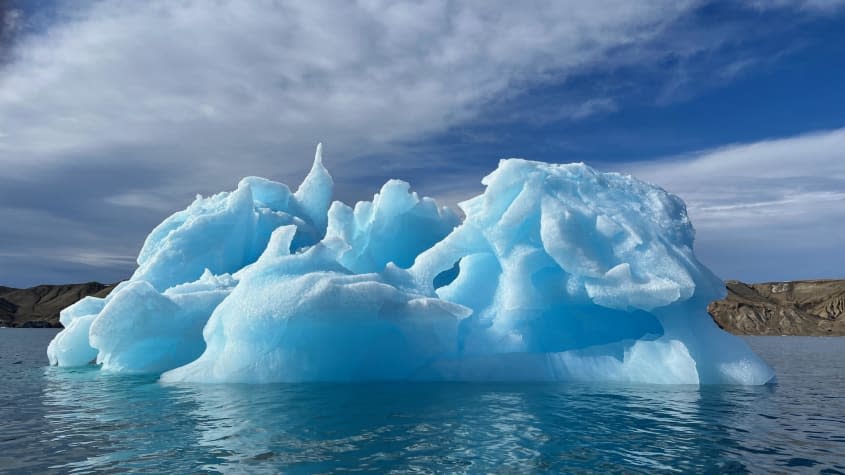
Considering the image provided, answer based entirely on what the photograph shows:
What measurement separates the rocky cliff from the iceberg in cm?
11247

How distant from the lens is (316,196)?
28.4 m

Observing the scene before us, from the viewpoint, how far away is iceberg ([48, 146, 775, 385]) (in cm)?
1505

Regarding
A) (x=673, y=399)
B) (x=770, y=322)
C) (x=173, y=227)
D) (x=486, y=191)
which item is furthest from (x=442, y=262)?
(x=770, y=322)

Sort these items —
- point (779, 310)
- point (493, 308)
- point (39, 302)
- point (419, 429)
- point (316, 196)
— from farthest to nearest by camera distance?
point (39, 302)
point (779, 310)
point (316, 196)
point (493, 308)
point (419, 429)

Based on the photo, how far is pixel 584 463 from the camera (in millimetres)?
7742

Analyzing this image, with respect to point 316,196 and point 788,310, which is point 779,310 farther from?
point 316,196

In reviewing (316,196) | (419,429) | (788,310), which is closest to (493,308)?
(419,429)

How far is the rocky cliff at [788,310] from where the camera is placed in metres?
116

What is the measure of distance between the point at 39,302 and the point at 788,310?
197 metres

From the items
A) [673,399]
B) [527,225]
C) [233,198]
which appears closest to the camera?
[673,399]

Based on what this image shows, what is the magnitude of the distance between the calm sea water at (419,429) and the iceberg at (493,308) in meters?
0.98

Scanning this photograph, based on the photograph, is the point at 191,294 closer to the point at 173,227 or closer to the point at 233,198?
the point at 233,198

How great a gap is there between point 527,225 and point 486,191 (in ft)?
5.14

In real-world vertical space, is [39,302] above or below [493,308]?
above
